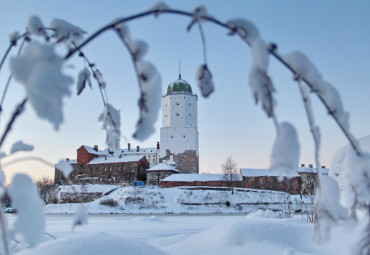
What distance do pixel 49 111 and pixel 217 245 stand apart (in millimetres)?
2960

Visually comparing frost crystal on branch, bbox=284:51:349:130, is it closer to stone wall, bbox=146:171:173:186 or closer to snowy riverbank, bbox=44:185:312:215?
snowy riverbank, bbox=44:185:312:215

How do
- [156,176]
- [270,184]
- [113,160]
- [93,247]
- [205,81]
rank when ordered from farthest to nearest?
1. [113,160]
2. [156,176]
3. [270,184]
4. [93,247]
5. [205,81]

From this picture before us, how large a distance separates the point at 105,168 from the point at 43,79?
51.5m

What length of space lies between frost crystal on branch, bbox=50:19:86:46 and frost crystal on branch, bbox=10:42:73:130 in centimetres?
31

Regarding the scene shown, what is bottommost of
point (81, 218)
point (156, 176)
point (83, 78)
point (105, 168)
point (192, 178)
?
point (81, 218)

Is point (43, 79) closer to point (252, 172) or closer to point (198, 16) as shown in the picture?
point (198, 16)

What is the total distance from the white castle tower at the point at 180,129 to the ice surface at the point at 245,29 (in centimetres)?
4538

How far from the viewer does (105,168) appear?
166 ft

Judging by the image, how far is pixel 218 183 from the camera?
42.3 metres

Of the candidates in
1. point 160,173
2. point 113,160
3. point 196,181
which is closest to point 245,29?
point 196,181

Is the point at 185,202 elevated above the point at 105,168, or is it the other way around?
the point at 105,168

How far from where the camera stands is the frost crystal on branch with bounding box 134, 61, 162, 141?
0.81 m

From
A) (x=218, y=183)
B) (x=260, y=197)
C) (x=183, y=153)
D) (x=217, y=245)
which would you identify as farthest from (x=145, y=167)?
(x=217, y=245)

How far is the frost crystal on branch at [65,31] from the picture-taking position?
3.44ft
